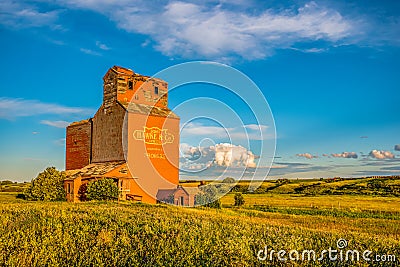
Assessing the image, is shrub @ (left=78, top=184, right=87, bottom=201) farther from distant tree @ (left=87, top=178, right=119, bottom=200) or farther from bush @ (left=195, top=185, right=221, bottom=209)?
bush @ (left=195, top=185, right=221, bottom=209)

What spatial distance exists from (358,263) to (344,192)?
182ft

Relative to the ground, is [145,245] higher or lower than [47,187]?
lower

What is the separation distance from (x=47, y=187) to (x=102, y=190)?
6924mm

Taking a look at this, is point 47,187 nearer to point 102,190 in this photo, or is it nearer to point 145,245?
point 102,190

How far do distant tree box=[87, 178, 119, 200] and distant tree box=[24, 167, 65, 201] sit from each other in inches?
178

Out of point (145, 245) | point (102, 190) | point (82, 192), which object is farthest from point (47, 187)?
point (145, 245)

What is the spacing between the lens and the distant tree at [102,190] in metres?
33.2

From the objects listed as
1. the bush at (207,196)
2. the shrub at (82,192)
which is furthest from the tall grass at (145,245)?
the bush at (207,196)

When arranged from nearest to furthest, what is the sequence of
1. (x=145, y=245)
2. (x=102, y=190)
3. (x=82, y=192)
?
(x=145, y=245)
(x=102, y=190)
(x=82, y=192)

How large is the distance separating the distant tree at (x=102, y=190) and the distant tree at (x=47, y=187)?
14.9 feet

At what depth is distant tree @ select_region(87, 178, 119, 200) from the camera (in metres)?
33.2

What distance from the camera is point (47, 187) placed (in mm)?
36594

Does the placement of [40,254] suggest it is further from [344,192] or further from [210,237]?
[344,192]

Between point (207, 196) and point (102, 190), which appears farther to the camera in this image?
point (207, 196)
